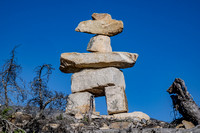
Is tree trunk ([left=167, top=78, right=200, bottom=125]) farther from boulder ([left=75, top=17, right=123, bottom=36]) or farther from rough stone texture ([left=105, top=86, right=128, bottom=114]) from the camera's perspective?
boulder ([left=75, top=17, right=123, bottom=36])

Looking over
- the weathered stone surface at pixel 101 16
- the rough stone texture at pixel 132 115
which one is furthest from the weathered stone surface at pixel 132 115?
the weathered stone surface at pixel 101 16

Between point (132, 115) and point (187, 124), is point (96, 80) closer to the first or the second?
point (132, 115)

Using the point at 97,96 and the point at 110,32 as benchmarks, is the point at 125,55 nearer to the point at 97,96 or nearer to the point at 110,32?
the point at 110,32

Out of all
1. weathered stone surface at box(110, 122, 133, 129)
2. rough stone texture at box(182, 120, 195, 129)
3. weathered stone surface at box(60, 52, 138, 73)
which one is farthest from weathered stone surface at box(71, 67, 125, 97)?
rough stone texture at box(182, 120, 195, 129)

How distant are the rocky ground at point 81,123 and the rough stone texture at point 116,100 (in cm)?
37

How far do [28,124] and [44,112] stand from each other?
0.74 meters

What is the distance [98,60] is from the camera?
10133 mm

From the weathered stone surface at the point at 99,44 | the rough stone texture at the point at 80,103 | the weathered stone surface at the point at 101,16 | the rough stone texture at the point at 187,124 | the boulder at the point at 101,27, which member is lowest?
the rough stone texture at the point at 187,124

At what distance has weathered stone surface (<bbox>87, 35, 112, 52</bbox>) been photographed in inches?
419

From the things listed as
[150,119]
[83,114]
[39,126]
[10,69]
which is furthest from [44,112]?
[150,119]

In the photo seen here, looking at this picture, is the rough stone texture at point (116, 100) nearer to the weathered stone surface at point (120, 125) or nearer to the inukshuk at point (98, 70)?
the inukshuk at point (98, 70)

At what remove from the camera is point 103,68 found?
33.9 feet

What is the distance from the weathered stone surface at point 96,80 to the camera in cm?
1002

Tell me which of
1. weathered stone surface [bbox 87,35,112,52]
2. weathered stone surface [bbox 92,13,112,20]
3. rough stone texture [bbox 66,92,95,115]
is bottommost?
rough stone texture [bbox 66,92,95,115]
